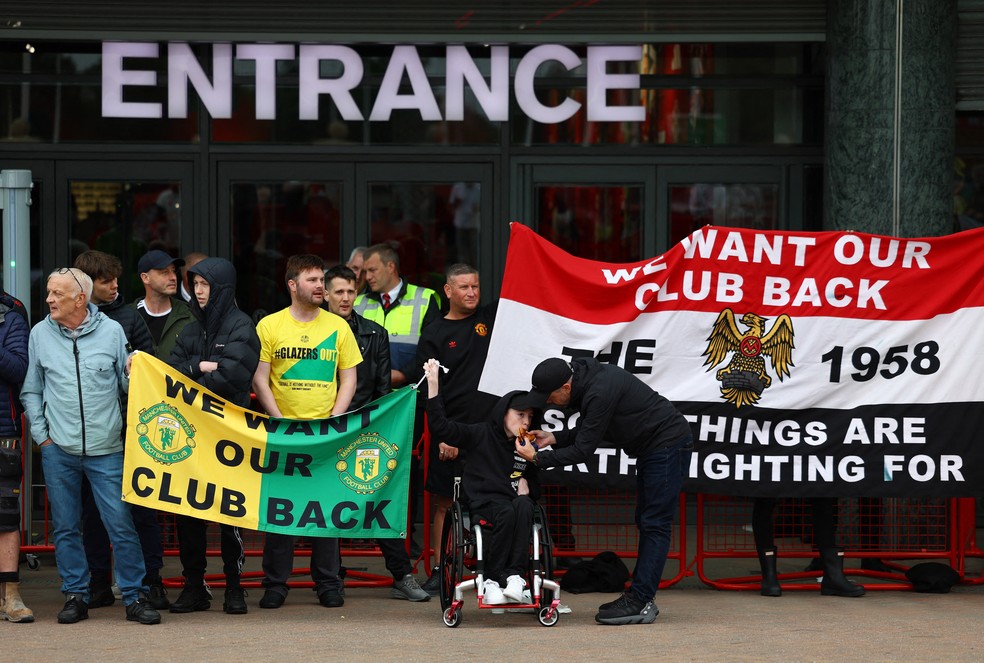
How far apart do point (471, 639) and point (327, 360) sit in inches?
78.1

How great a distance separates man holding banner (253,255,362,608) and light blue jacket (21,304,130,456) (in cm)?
90

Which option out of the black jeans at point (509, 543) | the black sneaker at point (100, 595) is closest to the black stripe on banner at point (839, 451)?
the black jeans at point (509, 543)

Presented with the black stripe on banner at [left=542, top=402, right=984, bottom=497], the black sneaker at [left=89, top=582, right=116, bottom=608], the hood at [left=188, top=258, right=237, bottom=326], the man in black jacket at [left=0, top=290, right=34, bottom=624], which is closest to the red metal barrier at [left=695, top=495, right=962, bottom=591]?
the black stripe on banner at [left=542, top=402, right=984, bottom=497]

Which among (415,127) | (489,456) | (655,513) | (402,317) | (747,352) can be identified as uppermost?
(415,127)

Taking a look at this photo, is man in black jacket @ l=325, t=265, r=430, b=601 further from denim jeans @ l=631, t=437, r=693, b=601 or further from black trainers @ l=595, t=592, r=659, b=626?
denim jeans @ l=631, t=437, r=693, b=601

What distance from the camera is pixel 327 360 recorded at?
354 inches

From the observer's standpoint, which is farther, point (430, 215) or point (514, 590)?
point (430, 215)

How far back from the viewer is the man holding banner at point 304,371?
895 centimetres

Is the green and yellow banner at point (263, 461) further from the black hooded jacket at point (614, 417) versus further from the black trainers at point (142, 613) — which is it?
the black hooded jacket at point (614, 417)

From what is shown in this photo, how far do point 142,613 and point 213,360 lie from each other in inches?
59.6

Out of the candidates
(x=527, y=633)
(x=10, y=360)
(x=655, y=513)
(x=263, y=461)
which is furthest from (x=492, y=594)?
(x=10, y=360)

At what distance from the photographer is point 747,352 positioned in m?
9.59

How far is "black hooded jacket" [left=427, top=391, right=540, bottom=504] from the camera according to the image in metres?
8.55

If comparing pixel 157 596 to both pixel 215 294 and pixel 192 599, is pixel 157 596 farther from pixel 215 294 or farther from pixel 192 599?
pixel 215 294
